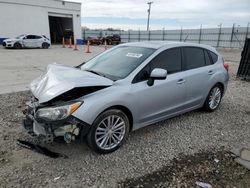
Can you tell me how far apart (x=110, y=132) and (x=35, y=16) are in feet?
93.5

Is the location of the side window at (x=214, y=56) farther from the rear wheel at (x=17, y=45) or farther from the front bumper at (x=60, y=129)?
the rear wheel at (x=17, y=45)

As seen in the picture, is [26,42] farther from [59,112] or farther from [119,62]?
[59,112]

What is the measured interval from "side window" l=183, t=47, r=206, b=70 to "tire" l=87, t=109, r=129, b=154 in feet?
5.99

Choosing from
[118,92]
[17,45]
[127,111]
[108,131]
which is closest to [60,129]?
[108,131]

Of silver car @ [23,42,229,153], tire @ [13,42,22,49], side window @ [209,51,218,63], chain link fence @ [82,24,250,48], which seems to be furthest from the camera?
chain link fence @ [82,24,250,48]

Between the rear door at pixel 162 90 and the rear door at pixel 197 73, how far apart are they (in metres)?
0.20

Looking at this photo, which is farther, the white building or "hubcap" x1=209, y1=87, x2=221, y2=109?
the white building

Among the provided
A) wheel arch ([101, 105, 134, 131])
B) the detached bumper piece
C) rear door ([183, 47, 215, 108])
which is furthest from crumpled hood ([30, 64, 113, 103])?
rear door ([183, 47, 215, 108])

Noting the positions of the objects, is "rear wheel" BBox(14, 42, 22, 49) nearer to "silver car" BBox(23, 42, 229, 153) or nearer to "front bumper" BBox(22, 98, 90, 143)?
"silver car" BBox(23, 42, 229, 153)

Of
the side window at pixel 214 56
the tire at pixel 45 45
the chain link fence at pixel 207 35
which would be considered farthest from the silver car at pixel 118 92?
the chain link fence at pixel 207 35

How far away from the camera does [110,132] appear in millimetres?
3348

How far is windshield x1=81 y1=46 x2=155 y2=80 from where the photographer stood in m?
3.64

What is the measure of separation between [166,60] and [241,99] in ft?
11.8

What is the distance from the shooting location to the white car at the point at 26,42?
Result: 21578 mm
